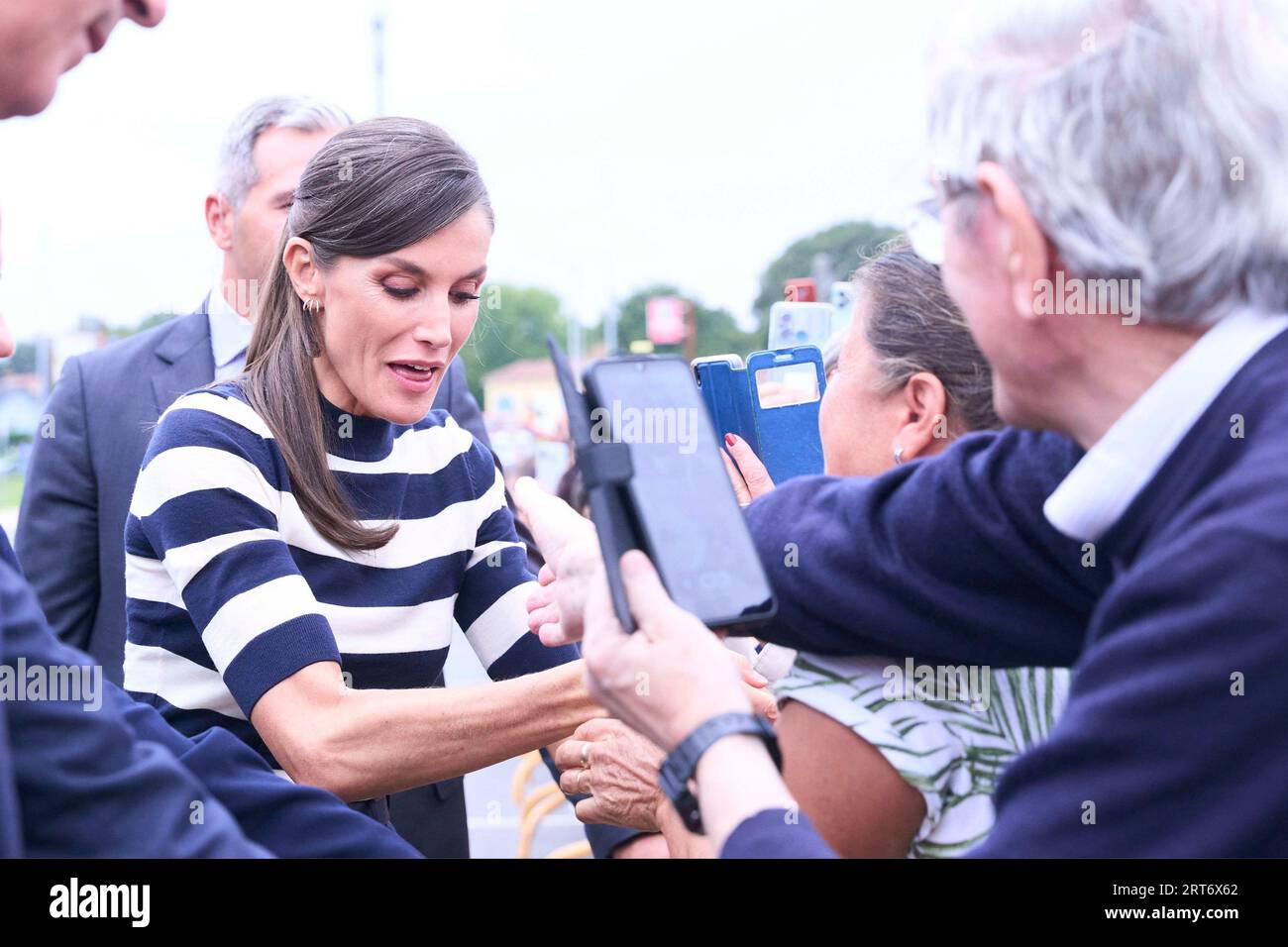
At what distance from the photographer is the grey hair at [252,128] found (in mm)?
3426

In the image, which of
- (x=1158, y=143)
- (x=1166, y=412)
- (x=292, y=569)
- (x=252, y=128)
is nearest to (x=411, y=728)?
(x=292, y=569)

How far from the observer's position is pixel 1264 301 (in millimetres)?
1180

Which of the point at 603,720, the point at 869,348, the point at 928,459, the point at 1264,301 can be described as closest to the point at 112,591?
the point at 603,720

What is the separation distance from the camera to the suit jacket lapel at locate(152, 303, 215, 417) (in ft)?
10.3

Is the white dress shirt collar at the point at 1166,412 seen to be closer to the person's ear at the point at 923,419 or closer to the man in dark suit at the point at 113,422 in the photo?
the person's ear at the point at 923,419

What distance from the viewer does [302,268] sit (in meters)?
2.35

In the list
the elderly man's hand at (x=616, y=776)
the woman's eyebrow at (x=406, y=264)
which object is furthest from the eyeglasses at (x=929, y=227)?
the woman's eyebrow at (x=406, y=264)

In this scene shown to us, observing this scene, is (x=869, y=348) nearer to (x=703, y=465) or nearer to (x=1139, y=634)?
(x=703, y=465)

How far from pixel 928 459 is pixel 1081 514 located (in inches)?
14.7

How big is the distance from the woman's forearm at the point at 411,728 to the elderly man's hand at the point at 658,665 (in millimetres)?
750

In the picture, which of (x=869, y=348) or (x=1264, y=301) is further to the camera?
(x=869, y=348)

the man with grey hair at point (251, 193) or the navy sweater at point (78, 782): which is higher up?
the man with grey hair at point (251, 193)

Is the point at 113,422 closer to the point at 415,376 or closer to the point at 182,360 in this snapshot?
the point at 182,360

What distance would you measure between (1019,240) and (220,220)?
2.81 metres
